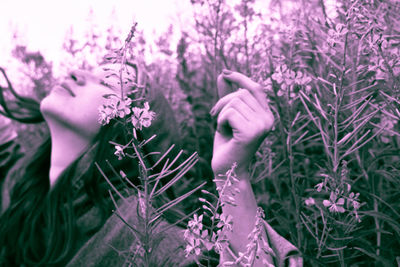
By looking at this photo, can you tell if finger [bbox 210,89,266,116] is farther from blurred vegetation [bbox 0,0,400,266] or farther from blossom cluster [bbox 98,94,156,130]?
blossom cluster [bbox 98,94,156,130]

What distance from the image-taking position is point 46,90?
3.69 meters

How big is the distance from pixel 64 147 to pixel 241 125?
107 cm

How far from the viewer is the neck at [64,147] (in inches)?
70.2

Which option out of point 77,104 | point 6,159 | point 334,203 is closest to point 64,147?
point 77,104

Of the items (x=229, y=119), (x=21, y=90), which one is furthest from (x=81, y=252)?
(x=21, y=90)

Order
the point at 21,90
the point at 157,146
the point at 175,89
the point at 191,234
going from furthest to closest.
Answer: the point at 21,90
the point at 175,89
the point at 157,146
the point at 191,234

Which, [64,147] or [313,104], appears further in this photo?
[64,147]

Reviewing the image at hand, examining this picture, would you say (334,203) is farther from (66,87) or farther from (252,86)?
(66,87)

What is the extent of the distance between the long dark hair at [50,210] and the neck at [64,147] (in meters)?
0.04

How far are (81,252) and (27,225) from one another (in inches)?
14.5

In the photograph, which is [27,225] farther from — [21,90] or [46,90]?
[21,90]

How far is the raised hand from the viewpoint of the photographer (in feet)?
3.56

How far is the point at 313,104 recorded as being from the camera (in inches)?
42.8

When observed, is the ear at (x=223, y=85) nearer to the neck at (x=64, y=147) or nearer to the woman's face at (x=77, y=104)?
the woman's face at (x=77, y=104)
